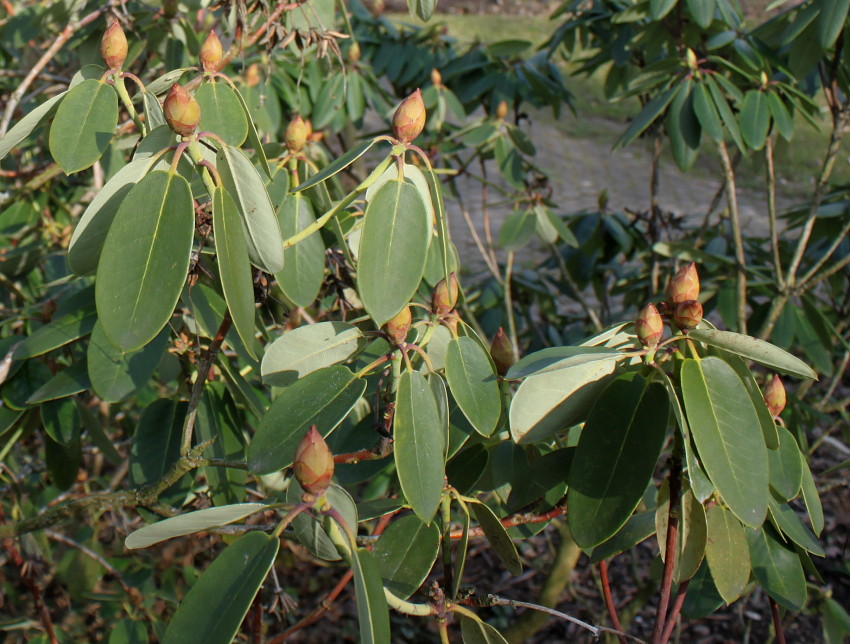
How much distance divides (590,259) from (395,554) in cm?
206

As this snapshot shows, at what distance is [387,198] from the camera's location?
0.82 m

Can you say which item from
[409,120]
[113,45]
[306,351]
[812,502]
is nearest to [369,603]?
[306,351]

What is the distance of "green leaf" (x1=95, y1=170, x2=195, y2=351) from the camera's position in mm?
731

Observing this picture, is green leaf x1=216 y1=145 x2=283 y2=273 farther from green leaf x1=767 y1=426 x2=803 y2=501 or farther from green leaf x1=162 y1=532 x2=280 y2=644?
green leaf x1=767 y1=426 x2=803 y2=501

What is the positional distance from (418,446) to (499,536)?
20 cm

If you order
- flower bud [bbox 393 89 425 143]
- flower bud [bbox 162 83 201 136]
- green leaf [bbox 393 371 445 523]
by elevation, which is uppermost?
flower bud [bbox 162 83 201 136]

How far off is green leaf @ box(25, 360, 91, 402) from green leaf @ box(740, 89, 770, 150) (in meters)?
1.55

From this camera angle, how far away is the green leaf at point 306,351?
0.93 m

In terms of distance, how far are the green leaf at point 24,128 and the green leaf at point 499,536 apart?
0.63 metres

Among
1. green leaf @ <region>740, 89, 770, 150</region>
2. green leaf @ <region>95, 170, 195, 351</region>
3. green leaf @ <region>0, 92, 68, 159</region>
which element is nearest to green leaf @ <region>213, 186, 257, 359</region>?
green leaf @ <region>95, 170, 195, 351</region>

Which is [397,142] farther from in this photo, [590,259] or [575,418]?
[590,259]

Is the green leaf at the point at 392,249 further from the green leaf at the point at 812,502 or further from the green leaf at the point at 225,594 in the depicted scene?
the green leaf at the point at 812,502

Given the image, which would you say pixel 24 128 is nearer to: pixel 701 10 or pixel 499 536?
pixel 499 536

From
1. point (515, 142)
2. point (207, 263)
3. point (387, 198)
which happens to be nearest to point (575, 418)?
point (387, 198)
